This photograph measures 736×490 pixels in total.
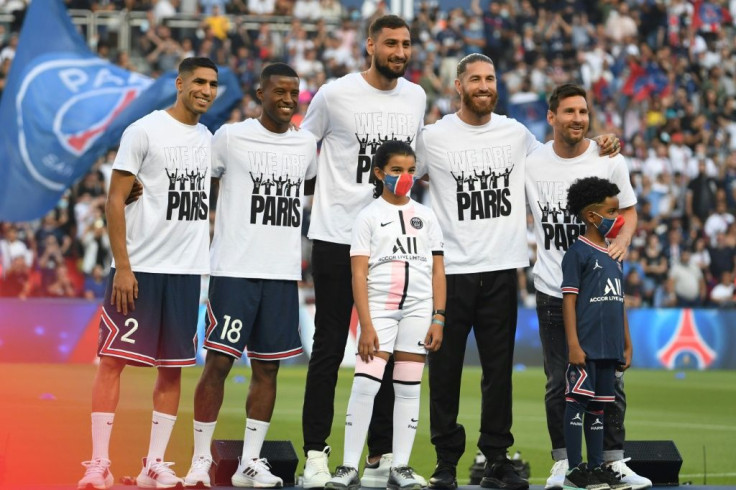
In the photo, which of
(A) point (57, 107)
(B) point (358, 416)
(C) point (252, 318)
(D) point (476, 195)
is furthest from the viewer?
(A) point (57, 107)

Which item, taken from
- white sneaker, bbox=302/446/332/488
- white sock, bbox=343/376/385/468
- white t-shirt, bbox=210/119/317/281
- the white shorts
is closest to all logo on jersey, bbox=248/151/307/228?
white t-shirt, bbox=210/119/317/281

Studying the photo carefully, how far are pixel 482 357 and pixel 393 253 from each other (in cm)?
101

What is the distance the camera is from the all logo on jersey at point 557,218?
8.43 metres

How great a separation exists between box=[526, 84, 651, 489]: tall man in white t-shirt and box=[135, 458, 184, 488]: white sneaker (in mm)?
2358

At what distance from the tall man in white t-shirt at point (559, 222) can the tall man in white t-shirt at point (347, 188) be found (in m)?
0.93

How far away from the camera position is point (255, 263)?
7.99 m

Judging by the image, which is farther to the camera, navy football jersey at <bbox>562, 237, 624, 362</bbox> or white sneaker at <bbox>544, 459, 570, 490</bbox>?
white sneaker at <bbox>544, 459, 570, 490</bbox>

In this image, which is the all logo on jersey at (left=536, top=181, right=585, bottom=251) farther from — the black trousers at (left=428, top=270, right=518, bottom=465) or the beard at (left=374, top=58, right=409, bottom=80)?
the beard at (left=374, top=58, right=409, bottom=80)

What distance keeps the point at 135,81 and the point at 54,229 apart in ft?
10.8

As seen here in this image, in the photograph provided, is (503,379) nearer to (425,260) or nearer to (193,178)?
(425,260)

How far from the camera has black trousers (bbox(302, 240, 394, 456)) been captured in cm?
813

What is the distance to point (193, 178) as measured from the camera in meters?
7.93

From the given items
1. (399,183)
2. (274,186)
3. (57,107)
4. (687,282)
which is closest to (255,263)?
(274,186)

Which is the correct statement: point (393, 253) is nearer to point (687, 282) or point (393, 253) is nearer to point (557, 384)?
point (557, 384)
